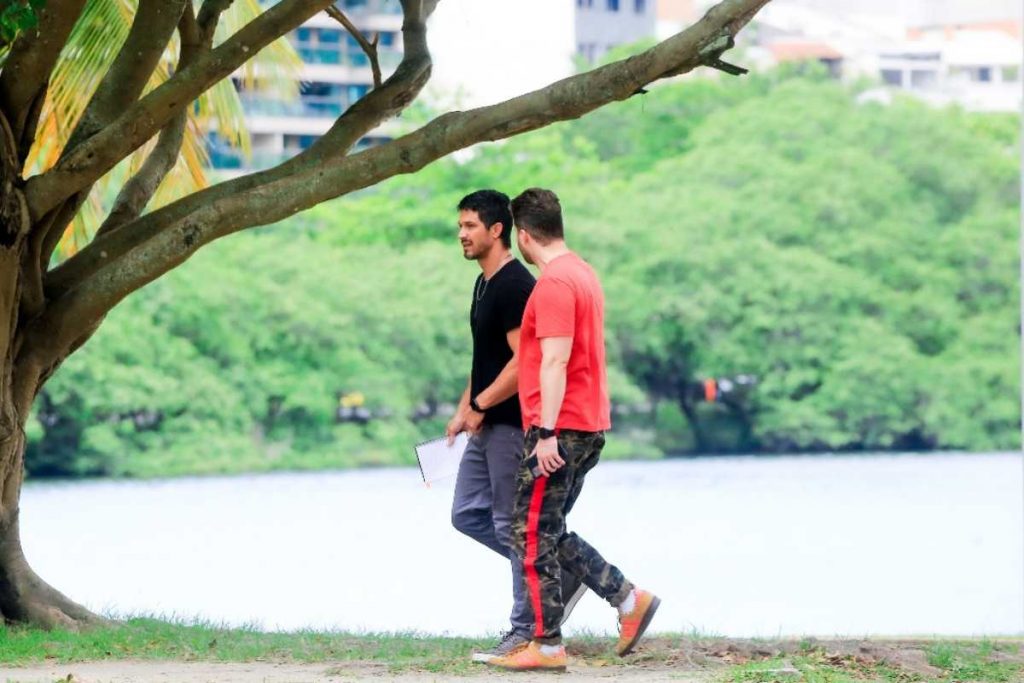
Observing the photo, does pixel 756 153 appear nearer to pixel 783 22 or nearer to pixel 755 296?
pixel 755 296

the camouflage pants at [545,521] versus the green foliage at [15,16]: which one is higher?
the green foliage at [15,16]

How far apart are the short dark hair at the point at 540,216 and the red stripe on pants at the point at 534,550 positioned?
0.99 m

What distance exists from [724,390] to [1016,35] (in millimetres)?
31582

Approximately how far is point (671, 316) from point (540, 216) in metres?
40.7

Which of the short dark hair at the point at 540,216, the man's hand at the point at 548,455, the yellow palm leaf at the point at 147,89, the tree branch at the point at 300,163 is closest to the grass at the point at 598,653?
the man's hand at the point at 548,455

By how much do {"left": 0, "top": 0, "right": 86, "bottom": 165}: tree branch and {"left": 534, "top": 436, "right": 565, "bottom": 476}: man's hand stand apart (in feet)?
11.3

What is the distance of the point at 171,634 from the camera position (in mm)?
8711

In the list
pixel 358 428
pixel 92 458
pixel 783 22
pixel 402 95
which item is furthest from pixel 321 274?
pixel 402 95

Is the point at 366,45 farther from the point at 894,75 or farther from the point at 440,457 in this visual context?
the point at 894,75

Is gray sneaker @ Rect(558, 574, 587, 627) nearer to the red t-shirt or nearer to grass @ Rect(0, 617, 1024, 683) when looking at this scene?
grass @ Rect(0, 617, 1024, 683)

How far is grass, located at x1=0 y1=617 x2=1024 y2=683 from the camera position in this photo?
707 cm

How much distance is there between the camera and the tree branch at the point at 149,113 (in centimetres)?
849

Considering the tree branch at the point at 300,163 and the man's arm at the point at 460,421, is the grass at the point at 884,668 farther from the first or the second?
the tree branch at the point at 300,163

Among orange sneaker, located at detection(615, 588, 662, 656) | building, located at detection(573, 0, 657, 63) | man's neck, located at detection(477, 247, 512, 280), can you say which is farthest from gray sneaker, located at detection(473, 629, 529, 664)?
building, located at detection(573, 0, 657, 63)
